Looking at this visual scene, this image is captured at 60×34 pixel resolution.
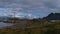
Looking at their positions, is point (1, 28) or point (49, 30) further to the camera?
point (1, 28)

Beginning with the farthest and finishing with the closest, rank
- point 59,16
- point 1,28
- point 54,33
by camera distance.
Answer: point 59,16 → point 1,28 → point 54,33

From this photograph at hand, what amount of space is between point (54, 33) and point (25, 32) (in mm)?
2961

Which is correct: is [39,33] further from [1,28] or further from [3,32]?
[1,28]

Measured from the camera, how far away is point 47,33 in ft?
57.6

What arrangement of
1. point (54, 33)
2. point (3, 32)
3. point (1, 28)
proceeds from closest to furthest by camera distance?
point (54, 33)
point (3, 32)
point (1, 28)

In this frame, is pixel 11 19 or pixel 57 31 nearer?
pixel 57 31

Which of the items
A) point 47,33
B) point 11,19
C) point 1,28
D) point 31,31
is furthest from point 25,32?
point 11,19

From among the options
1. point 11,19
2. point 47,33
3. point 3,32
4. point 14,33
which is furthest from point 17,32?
point 11,19

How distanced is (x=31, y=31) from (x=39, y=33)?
905 mm

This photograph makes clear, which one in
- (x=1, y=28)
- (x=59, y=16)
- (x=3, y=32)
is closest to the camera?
(x=3, y=32)

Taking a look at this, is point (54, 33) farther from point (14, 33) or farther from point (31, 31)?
point (14, 33)

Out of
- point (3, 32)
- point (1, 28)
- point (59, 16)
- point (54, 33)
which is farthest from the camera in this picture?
point (59, 16)

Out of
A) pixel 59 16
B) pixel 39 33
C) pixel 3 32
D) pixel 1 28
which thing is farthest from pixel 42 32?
pixel 59 16

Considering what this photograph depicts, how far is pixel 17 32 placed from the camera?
60.9 ft
